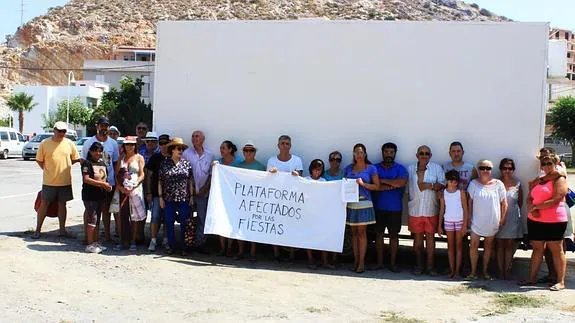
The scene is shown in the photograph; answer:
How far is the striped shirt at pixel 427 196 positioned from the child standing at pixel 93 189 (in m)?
4.26

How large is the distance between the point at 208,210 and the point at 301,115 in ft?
6.37

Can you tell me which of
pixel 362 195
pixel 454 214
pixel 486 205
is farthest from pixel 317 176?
pixel 486 205

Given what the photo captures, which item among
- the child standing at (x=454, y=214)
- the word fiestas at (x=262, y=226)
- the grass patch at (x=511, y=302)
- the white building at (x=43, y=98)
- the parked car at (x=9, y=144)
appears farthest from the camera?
the white building at (x=43, y=98)

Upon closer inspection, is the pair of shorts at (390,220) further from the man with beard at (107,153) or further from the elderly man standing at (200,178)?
the man with beard at (107,153)

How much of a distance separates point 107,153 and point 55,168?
79 cm

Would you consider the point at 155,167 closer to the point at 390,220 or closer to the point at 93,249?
the point at 93,249

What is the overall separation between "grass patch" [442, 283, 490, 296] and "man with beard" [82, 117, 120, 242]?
4920mm

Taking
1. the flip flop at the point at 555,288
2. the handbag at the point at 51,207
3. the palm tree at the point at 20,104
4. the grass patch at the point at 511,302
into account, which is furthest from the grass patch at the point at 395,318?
the palm tree at the point at 20,104

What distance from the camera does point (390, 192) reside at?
838 centimetres

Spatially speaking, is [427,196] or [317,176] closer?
[427,196]

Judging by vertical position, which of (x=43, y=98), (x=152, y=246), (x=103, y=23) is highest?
(x=103, y=23)

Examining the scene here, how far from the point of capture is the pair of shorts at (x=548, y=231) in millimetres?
7594

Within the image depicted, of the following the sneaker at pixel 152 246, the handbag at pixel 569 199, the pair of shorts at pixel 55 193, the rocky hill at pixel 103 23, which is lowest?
the sneaker at pixel 152 246

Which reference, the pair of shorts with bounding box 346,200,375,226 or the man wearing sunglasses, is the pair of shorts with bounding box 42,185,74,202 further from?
the pair of shorts with bounding box 346,200,375,226
